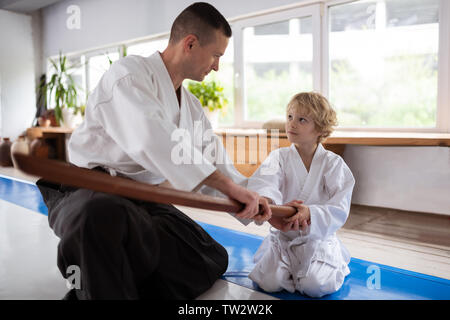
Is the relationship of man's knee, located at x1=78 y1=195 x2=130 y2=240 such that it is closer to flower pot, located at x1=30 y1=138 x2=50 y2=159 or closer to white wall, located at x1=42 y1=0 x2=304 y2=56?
white wall, located at x1=42 y1=0 x2=304 y2=56

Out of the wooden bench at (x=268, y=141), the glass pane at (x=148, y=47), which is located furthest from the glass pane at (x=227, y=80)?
the glass pane at (x=148, y=47)

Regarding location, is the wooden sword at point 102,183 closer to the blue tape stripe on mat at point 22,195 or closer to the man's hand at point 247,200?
the man's hand at point 247,200

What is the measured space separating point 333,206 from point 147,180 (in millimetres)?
821

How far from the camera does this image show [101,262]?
1223mm

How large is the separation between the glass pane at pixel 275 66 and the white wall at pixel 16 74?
4628 millimetres

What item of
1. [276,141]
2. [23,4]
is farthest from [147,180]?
[23,4]

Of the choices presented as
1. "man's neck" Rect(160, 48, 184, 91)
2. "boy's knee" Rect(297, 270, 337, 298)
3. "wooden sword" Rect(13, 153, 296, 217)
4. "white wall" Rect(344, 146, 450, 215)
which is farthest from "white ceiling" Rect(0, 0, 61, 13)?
"boy's knee" Rect(297, 270, 337, 298)

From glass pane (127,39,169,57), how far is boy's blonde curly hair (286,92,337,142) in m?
3.70

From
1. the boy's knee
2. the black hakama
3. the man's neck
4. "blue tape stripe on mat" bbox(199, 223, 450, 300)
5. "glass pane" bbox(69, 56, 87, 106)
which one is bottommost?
"blue tape stripe on mat" bbox(199, 223, 450, 300)

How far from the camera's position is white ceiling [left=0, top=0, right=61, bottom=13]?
641 centimetres

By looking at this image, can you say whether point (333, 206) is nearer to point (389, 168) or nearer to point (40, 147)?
point (389, 168)

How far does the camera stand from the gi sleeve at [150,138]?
4.15 ft

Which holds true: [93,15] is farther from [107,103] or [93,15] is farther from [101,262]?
[101,262]
